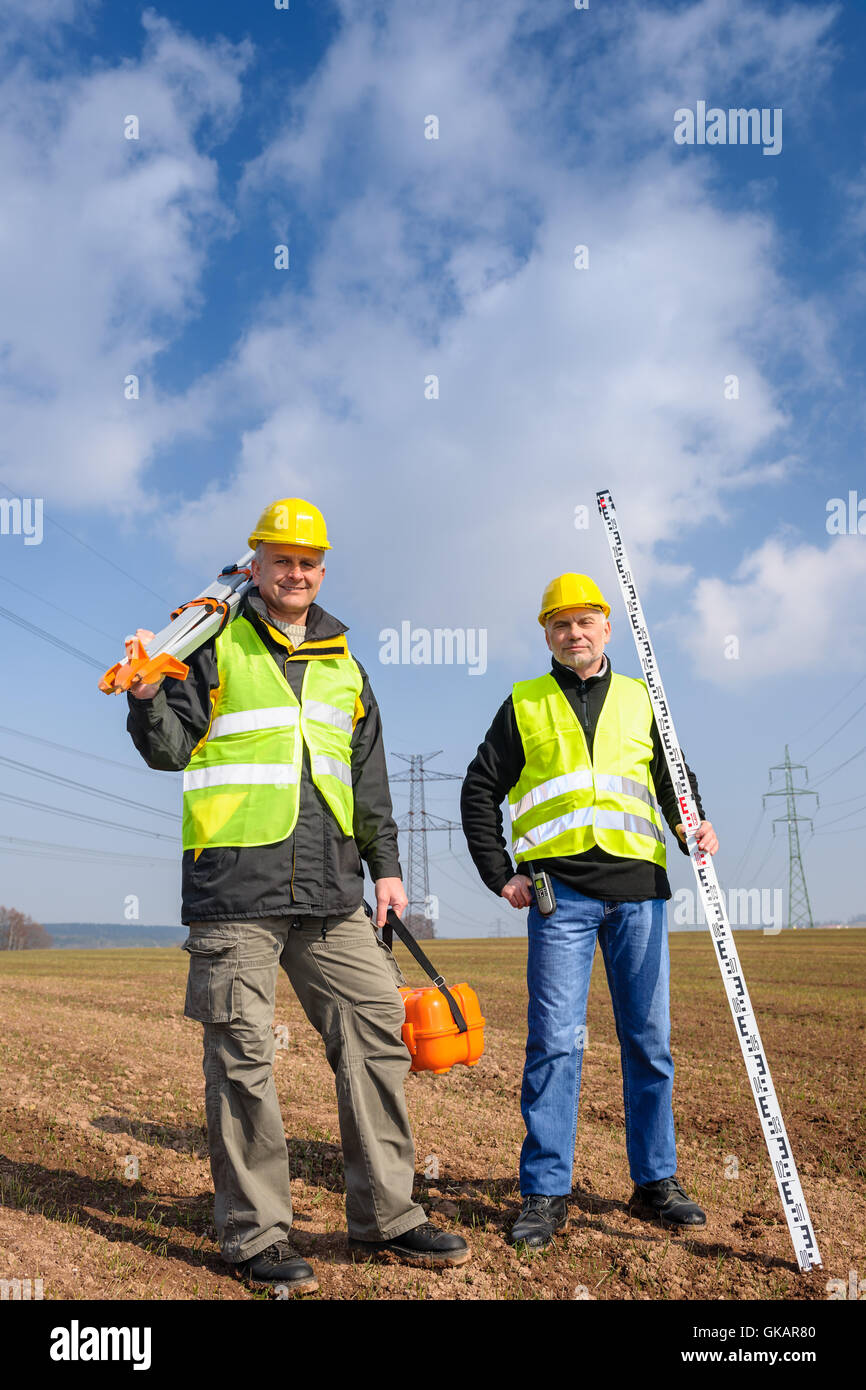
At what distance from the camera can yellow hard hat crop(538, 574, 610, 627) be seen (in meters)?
4.94

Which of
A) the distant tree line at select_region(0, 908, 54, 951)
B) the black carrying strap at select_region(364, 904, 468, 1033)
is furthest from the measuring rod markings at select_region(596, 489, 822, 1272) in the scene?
the distant tree line at select_region(0, 908, 54, 951)

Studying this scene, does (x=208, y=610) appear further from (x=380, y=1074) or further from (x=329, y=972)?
(x=380, y=1074)

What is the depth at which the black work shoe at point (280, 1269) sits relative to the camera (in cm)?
366

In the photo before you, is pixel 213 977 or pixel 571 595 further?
pixel 571 595

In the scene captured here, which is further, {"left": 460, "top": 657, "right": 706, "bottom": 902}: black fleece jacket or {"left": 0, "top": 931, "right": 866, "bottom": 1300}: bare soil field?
{"left": 460, "top": 657, "right": 706, "bottom": 902}: black fleece jacket

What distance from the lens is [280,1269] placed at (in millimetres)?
3703

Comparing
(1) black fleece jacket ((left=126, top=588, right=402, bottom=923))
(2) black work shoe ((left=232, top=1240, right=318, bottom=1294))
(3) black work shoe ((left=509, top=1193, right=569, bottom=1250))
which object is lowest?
(3) black work shoe ((left=509, top=1193, right=569, bottom=1250))

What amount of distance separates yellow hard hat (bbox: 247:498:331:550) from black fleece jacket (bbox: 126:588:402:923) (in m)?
0.31

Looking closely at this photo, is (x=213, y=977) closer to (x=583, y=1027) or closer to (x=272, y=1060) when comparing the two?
(x=272, y=1060)

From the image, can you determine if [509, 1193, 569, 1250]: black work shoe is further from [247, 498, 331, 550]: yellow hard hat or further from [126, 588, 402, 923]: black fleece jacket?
[247, 498, 331, 550]: yellow hard hat

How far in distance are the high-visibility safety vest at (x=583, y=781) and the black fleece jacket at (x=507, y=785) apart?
→ 5 cm

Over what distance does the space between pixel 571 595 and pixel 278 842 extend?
2.02 meters

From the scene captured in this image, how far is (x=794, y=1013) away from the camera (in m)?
13.6

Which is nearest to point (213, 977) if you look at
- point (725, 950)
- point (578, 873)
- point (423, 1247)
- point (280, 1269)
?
point (280, 1269)
